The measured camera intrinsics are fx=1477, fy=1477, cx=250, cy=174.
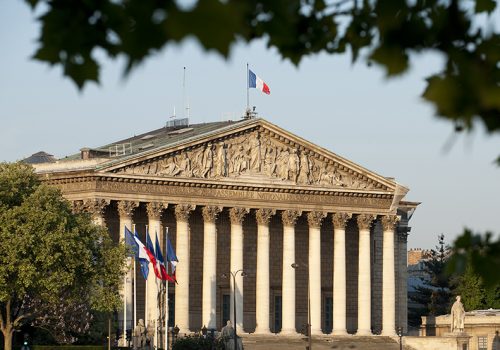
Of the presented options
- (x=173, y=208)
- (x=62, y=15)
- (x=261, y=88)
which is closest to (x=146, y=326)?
(x=173, y=208)

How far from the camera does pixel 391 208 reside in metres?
99.4

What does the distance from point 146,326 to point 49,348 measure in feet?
45.3

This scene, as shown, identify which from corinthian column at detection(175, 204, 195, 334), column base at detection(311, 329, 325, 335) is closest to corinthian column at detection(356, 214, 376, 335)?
column base at detection(311, 329, 325, 335)

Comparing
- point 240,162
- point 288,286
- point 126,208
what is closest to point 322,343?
point 288,286

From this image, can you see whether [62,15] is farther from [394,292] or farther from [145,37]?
[394,292]

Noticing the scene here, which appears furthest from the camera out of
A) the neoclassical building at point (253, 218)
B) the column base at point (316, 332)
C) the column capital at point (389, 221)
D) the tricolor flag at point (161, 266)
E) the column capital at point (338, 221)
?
the column capital at point (389, 221)

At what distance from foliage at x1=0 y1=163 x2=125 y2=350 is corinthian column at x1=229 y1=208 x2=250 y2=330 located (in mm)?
17035

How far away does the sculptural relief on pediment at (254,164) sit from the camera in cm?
9169

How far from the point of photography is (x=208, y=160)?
3666 inches

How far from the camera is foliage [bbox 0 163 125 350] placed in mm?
68625

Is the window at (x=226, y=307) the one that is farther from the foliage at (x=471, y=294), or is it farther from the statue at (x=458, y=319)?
the foliage at (x=471, y=294)

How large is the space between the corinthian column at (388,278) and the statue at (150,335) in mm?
20266

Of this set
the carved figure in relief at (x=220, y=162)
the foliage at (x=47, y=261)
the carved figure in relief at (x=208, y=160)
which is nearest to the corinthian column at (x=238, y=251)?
the carved figure in relief at (x=220, y=162)

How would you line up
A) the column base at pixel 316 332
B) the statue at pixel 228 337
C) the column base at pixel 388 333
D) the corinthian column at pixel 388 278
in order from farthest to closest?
the corinthian column at pixel 388 278 → the column base at pixel 388 333 → the column base at pixel 316 332 → the statue at pixel 228 337
